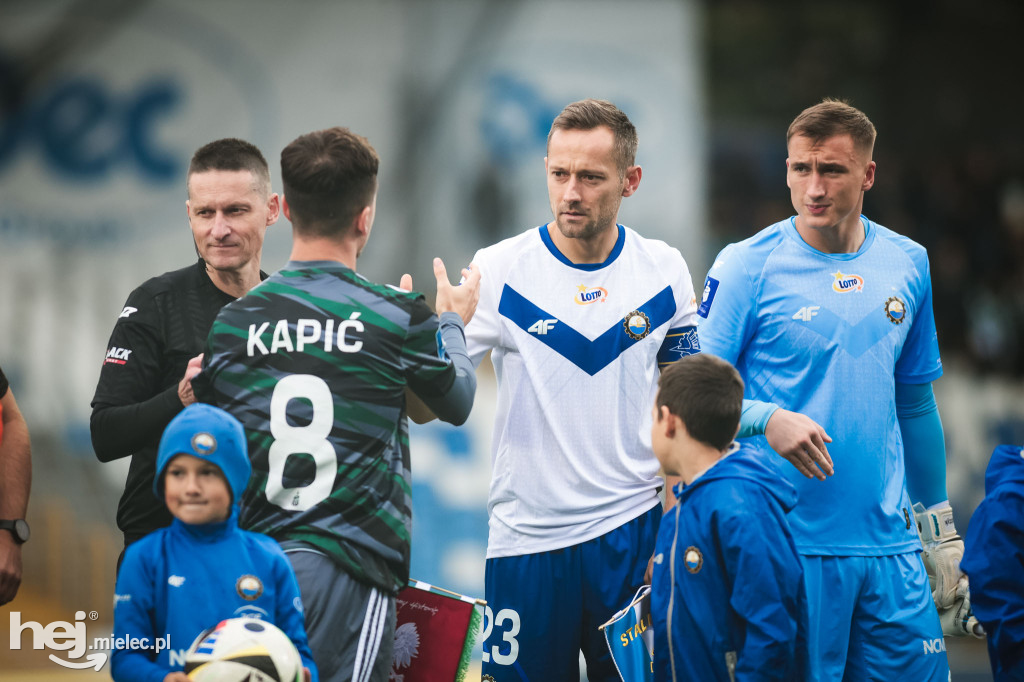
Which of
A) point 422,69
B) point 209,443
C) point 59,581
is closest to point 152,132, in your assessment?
point 422,69

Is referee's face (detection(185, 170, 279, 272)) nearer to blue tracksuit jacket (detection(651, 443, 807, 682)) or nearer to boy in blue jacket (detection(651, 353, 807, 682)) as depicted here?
→ boy in blue jacket (detection(651, 353, 807, 682))

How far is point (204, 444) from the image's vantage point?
291 cm

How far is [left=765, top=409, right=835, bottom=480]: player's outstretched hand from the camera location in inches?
148

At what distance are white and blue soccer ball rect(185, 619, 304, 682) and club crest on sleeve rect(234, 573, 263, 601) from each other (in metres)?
0.07

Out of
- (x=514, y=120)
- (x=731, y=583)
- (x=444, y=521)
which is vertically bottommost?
(x=444, y=521)

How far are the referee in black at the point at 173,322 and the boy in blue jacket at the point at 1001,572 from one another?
244 cm

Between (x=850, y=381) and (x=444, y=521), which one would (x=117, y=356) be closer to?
(x=850, y=381)

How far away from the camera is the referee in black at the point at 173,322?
3.48m

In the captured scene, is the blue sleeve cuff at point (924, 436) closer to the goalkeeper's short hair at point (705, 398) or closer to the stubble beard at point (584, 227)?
the goalkeeper's short hair at point (705, 398)

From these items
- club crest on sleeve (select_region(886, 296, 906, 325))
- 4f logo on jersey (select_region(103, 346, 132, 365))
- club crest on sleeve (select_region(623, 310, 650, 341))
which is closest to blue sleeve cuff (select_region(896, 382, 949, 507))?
club crest on sleeve (select_region(886, 296, 906, 325))

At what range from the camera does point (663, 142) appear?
11742 mm

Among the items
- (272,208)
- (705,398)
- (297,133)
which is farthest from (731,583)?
(297,133)

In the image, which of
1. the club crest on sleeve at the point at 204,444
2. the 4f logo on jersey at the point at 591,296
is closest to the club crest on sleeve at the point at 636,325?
the 4f logo on jersey at the point at 591,296

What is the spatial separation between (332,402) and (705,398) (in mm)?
1126
